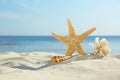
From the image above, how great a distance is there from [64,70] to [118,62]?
81cm

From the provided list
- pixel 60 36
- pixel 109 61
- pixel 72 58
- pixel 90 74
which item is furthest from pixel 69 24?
pixel 90 74

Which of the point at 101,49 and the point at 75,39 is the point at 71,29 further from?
the point at 101,49

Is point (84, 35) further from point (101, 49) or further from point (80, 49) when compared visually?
point (101, 49)

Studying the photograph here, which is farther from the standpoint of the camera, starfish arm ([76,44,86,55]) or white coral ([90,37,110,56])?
starfish arm ([76,44,86,55])

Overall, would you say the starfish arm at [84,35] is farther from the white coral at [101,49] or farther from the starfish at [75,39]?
the white coral at [101,49]

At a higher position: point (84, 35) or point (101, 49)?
point (84, 35)

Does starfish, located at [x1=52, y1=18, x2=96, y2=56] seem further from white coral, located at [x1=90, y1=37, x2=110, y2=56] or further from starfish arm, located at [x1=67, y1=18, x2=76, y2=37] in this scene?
white coral, located at [x1=90, y1=37, x2=110, y2=56]

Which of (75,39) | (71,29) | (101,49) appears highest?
(71,29)

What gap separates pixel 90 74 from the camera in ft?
12.6

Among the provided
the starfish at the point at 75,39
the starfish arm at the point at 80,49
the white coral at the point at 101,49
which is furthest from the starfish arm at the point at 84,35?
the white coral at the point at 101,49

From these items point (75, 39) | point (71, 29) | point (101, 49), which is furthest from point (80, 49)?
point (101, 49)

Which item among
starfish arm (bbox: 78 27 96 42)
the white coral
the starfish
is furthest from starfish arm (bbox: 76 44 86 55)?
the white coral

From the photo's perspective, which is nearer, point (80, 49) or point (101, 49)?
point (101, 49)

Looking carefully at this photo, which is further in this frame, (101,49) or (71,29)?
(71,29)
